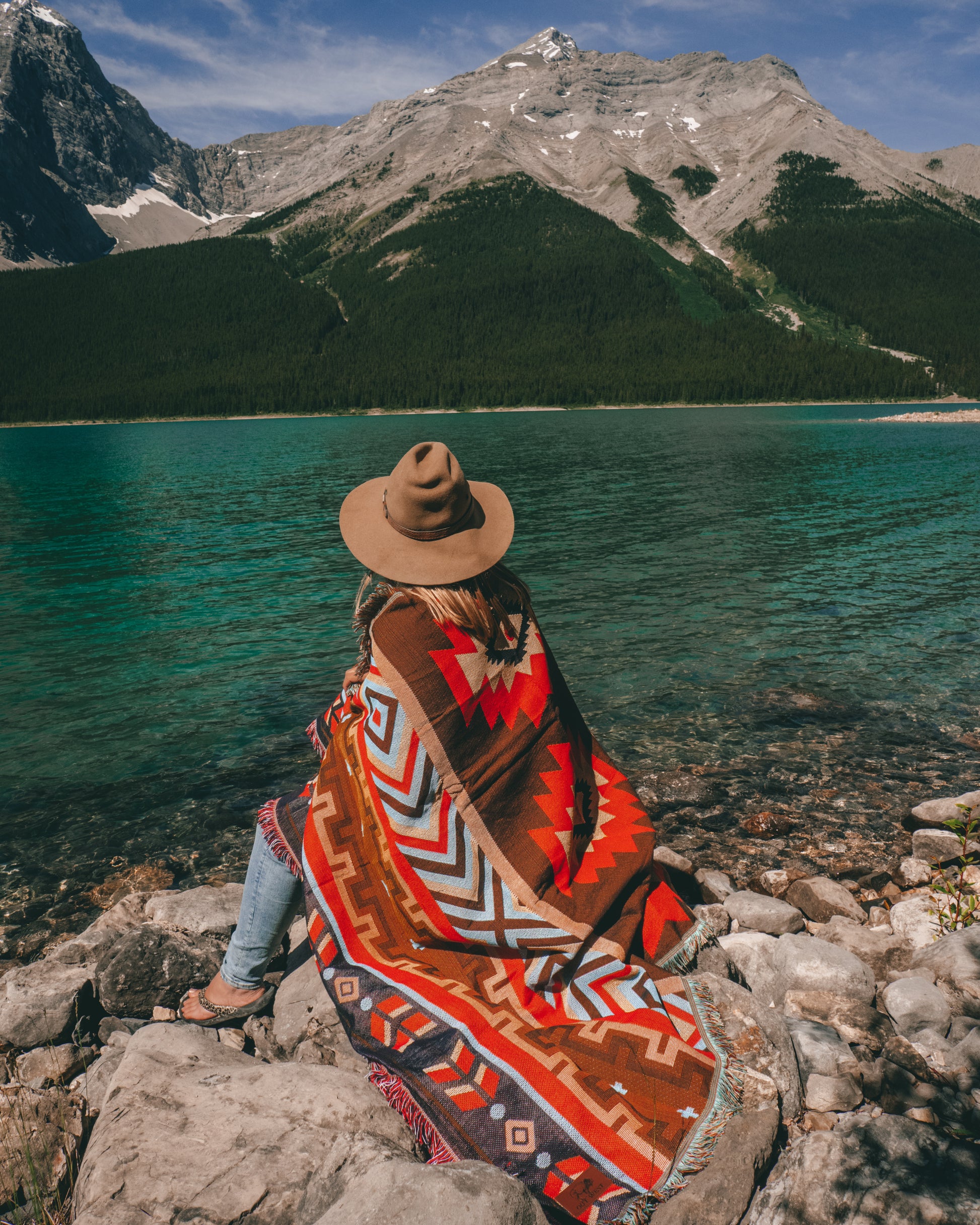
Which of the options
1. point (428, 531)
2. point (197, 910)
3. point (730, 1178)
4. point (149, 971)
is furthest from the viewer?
point (197, 910)

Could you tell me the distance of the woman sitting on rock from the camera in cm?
319

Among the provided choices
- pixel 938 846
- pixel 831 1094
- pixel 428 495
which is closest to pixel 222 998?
pixel 428 495

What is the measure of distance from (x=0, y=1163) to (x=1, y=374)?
212768mm

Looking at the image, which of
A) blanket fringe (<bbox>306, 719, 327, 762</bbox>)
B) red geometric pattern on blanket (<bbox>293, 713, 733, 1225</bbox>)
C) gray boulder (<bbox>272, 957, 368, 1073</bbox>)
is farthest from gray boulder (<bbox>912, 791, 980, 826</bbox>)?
blanket fringe (<bbox>306, 719, 327, 762</bbox>)

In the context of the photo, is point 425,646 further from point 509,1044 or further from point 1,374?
point 1,374

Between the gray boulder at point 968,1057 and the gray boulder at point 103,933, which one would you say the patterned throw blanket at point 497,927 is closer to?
the gray boulder at point 968,1057

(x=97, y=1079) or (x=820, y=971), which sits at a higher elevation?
(x=820, y=971)

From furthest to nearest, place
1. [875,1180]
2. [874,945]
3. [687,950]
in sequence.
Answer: [874,945], [687,950], [875,1180]

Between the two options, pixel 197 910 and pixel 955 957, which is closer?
pixel 955 957

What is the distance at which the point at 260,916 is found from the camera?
4.12 metres

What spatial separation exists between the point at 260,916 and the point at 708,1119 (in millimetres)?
2480

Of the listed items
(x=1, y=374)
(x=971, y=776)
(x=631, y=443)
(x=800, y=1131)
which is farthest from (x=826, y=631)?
(x=1, y=374)

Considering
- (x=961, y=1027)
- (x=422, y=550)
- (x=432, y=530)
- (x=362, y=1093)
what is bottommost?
(x=362, y=1093)

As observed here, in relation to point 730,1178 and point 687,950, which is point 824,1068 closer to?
point 687,950
